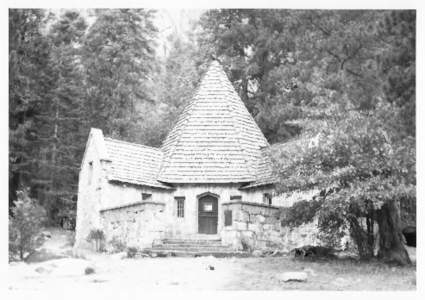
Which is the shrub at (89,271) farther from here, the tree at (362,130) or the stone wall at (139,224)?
the tree at (362,130)

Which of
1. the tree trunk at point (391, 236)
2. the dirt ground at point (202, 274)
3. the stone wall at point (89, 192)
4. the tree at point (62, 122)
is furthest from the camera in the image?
the stone wall at point (89, 192)

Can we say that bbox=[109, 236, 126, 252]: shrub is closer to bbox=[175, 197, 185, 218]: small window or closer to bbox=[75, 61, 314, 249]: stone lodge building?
bbox=[75, 61, 314, 249]: stone lodge building

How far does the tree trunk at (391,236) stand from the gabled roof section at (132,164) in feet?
29.0

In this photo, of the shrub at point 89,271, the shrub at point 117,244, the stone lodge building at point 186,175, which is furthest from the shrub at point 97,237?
the shrub at point 89,271

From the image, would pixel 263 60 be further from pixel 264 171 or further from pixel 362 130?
pixel 362 130

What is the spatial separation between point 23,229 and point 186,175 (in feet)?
26.1

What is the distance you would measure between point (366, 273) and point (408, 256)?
1960 mm

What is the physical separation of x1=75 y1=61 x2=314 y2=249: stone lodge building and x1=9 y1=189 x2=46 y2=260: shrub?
173 inches

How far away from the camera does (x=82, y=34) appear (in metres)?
22.7

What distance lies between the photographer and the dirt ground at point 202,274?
15.7 m

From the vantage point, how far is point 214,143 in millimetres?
24859

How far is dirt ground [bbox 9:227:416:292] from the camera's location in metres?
15.7

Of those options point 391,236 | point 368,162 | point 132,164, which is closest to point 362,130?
point 368,162
